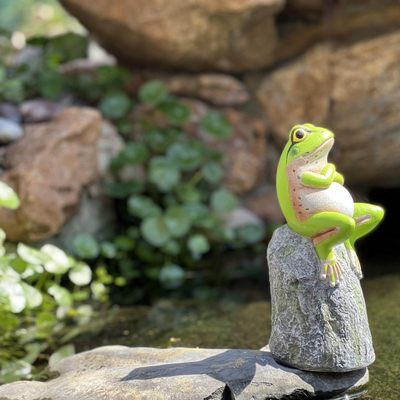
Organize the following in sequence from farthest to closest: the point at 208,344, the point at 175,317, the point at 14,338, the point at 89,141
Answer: the point at 89,141
the point at 175,317
the point at 14,338
the point at 208,344

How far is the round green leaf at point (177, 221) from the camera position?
3770mm

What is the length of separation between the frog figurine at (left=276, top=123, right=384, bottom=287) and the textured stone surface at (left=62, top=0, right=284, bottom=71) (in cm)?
204

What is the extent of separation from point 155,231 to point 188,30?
114cm

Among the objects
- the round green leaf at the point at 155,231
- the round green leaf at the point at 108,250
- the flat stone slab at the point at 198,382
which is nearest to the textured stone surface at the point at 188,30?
the round green leaf at the point at 155,231

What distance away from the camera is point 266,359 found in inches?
75.5

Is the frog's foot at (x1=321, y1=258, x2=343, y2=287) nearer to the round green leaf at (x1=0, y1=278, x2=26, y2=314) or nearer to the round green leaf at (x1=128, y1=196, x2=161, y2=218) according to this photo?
the round green leaf at (x1=0, y1=278, x2=26, y2=314)

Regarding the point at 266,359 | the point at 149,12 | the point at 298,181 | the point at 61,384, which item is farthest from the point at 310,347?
the point at 149,12

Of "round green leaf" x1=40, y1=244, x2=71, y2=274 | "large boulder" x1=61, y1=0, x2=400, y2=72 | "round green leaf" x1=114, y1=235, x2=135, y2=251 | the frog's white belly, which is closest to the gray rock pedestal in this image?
the frog's white belly

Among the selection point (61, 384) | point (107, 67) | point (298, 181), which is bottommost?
point (61, 384)

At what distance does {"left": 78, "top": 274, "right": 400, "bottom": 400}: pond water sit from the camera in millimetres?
2293

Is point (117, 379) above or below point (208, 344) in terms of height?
above

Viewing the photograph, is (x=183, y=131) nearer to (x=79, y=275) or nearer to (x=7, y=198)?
(x=79, y=275)

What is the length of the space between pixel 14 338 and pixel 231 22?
6.83 ft

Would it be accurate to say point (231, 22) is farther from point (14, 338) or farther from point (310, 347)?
point (310, 347)
